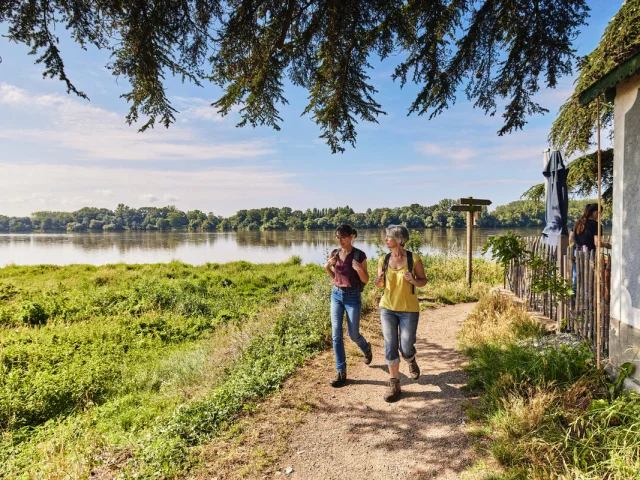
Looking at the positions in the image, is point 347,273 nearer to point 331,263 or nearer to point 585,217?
point 331,263

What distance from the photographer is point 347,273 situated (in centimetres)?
430

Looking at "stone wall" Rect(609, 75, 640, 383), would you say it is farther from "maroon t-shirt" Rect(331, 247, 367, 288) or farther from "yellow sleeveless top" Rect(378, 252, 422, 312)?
"maroon t-shirt" Rect(331, 247, 367, 288)

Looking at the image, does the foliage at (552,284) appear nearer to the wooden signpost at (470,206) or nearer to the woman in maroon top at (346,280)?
the woman in maroon top at (346,280)

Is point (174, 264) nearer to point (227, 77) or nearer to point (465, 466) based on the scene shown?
point (227, 77)

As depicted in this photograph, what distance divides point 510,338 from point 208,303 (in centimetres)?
996

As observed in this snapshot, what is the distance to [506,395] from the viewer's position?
3.58 m

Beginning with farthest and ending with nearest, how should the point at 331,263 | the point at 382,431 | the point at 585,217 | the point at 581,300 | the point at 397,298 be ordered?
the point at 585,217, the point at 581,300, the point at 331,263, the point at 397,298, the point at 382,431

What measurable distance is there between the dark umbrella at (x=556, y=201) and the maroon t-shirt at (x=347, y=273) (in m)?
4.88

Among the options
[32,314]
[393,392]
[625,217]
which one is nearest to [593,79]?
[625,217]

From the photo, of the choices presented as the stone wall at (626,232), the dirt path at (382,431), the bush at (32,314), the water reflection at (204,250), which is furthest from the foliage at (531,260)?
the bush at (32,314)

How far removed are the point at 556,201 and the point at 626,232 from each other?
163 inches

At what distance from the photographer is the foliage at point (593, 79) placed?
5469mm

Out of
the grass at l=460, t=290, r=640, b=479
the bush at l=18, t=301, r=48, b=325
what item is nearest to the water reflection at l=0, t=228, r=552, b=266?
the bush at l=18, t=301, r=48, b=325

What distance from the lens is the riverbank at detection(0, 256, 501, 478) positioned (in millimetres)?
3604
